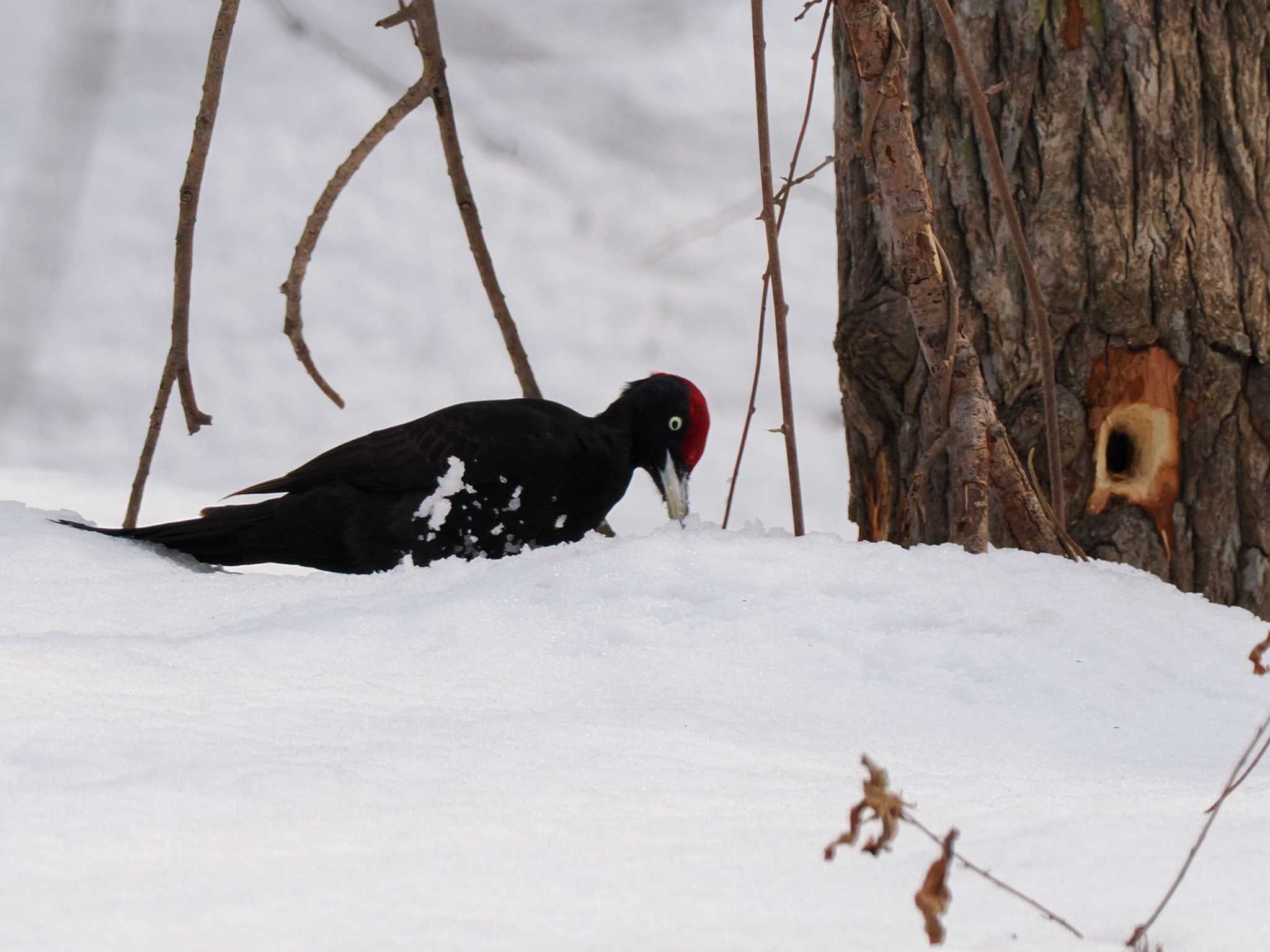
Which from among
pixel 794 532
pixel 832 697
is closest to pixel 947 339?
pixel 794 532

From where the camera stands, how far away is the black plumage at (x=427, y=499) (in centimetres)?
301

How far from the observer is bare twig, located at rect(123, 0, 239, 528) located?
10.1 ft

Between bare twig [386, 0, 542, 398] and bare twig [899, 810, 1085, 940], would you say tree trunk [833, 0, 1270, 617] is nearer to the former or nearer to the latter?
bare twig [386, 0, 542, 398]

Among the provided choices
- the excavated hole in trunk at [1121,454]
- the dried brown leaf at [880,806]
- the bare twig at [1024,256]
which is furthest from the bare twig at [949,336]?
the dried brown leaf at [880,806]

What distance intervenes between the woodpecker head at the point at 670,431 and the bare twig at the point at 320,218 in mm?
789

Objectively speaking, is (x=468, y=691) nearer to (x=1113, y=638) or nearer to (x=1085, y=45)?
(x=1113, y=638)

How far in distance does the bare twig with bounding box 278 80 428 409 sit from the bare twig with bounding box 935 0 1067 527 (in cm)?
145

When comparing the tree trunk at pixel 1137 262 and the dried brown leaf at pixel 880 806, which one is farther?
the tree trunk at pixel 1137 262

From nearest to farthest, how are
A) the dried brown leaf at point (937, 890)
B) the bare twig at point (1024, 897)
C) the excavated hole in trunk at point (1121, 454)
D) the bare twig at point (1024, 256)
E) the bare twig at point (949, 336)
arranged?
the dried brown leaf at point (937, 890) → the bare twig at point (1024, 897) → the bare twig at point (1024, 256) → the bare twig at point (949, 336) → the excavated hole in trunk at point (1121, 454)

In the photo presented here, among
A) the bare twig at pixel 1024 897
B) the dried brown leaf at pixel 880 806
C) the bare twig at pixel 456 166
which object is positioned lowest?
the bare twig at pixel 1024 897

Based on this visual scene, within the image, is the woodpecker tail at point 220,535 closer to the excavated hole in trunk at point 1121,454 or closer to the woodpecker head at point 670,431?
the woodpecker head at point 670,431

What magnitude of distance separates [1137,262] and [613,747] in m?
2.00

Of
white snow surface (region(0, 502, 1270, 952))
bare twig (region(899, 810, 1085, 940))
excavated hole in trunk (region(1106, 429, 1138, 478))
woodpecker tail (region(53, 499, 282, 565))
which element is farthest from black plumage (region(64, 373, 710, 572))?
bare twig (region(899, 810, 1085, 940))

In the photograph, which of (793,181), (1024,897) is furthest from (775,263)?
(1024,897)
